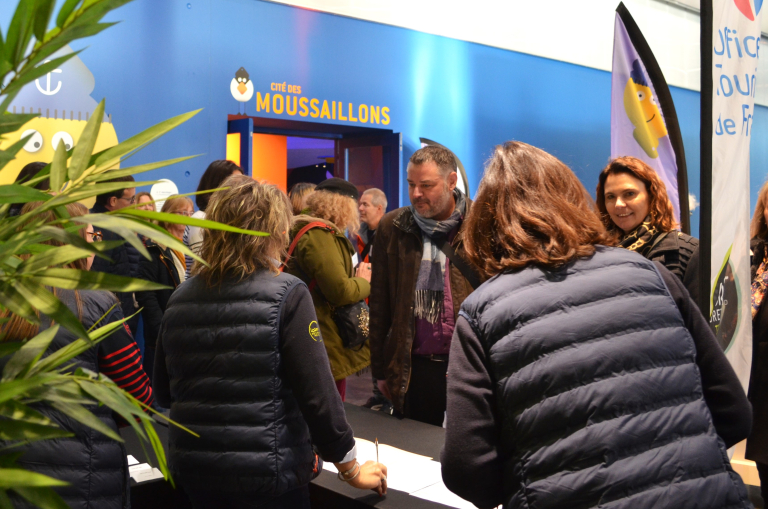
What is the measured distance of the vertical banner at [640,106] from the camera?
3.70 m

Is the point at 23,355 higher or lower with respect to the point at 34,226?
lower

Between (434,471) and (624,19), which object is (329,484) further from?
(624,19)

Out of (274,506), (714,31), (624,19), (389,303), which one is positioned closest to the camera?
(274,506)

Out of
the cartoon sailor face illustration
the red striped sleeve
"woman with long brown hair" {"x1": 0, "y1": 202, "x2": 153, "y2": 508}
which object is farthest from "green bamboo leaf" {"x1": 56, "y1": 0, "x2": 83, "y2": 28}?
the cartoon sailor face illustration

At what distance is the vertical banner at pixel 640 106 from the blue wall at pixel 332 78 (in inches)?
130

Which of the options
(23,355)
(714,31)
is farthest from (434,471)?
(714,31)

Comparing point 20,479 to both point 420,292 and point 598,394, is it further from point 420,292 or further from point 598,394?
point 420,292

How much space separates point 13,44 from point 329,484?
1441 millimetres

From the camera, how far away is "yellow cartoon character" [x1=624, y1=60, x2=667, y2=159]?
12.1 feet

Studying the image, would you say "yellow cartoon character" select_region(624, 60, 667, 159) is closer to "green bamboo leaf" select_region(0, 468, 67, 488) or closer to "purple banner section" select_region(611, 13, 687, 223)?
"purple banner section" select_region(611, 13, 687, 223)

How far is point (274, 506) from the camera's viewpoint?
1471 mm

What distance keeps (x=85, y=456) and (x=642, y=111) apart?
3.39m

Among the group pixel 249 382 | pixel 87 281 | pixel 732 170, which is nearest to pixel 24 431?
pixel 87 281

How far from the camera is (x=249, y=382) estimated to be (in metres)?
1.43
